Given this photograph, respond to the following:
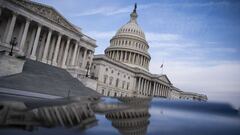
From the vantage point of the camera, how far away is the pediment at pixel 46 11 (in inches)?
1473

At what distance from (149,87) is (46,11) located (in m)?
60.3

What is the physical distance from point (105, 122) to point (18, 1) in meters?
39.0

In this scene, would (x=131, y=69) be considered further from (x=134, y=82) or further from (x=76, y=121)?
(x=76, y=121)

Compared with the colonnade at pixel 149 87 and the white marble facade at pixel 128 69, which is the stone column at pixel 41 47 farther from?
the colonnade at pixel 149 87

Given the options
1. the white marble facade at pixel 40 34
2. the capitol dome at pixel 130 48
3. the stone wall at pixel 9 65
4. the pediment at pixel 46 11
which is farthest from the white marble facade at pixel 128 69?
the stone wall at pixel 9 65

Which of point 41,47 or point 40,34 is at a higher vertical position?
point 40,34

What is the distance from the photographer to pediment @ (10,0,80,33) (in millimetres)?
37412

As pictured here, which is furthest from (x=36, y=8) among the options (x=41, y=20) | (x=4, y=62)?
(x=4, y=62)

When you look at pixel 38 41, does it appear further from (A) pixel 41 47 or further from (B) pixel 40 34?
(B) pixel 40 34

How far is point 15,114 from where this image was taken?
3.68m

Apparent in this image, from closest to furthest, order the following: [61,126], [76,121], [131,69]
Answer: [61,126], [76,121], [131,69]

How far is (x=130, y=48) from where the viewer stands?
9269 centimetres

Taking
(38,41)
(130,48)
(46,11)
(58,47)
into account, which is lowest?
(58,47)

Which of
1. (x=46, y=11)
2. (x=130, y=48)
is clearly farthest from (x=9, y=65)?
(x=130, y=48)
